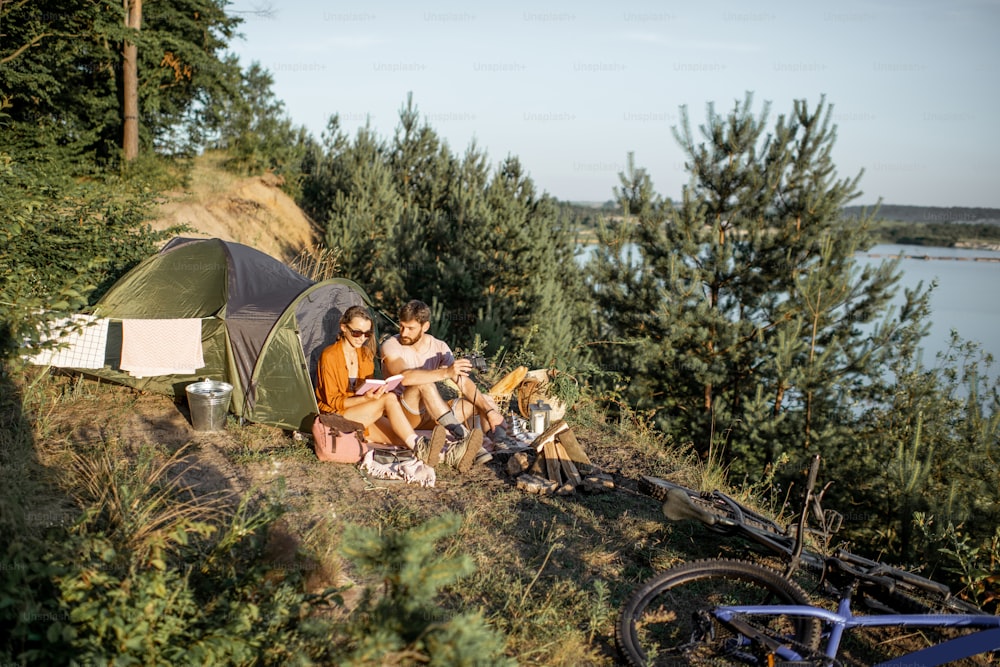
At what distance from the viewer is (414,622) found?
7.36 feet

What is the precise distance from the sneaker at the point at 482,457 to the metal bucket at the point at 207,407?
222 cm

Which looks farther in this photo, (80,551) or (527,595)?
(527,595)

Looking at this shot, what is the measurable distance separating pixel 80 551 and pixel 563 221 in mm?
→ 15478

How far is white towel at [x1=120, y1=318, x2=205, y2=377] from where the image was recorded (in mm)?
5754

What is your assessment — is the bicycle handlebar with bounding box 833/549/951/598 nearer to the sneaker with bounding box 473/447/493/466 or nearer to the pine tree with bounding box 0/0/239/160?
the sneaker with bounding box 473/447/493/466

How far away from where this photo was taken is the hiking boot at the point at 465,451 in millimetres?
5258

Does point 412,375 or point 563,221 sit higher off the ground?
point 563,221

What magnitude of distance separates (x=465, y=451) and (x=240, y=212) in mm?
13279

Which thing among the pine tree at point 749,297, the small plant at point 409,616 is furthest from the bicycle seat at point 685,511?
the pine tree at point 749,297

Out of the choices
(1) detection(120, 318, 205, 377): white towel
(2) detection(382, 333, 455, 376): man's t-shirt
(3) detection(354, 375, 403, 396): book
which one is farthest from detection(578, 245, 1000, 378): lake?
(1) detection(120, 318, 205, 377): white towel

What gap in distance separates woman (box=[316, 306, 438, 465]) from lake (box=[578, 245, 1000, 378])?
7748mm

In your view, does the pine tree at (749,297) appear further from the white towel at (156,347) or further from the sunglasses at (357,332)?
the white towel at (156,347)

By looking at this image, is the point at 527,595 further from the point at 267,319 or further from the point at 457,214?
the point at 457,214

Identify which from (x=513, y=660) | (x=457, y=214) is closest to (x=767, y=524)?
(x=513, y=660)
